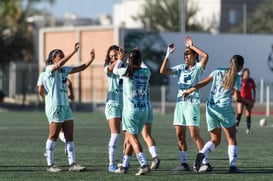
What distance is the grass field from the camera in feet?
50.4

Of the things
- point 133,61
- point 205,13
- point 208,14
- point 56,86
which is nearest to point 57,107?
point 56,86

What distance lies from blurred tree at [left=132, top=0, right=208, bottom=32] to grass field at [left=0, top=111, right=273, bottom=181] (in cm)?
6182

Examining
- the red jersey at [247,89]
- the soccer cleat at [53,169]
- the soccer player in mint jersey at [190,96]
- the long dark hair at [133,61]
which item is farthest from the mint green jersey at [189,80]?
the red jersey at [247,89]

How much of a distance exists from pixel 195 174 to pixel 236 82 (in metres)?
1.70

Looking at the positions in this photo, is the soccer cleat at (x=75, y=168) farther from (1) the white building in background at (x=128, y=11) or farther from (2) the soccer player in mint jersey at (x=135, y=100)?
(1) the white building in background at (x=128, y=11)

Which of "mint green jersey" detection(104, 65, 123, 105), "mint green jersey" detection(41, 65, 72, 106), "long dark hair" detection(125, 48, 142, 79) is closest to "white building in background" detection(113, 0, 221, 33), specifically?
"mint green jersey" detection(104, 65, 123, 105)

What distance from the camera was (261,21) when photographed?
92.9 meters

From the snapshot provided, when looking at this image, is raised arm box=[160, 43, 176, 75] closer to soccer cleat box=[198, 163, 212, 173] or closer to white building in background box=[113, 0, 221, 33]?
soccer cleat box=[198, 163, 212, 173]

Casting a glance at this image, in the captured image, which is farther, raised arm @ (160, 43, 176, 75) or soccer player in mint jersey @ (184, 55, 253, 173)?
raised arm @ (160, 43, 176, 75)

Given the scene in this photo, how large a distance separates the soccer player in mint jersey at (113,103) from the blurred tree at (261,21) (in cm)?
7576

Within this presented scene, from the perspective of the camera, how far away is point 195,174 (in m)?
15.7

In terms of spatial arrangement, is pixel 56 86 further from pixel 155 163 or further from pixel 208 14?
pixel 208 14

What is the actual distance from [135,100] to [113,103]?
1.05m

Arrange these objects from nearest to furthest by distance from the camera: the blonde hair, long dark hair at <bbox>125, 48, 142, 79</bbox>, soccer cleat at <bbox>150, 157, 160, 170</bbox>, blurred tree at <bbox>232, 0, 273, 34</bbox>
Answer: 1. long dark hair at <bbox>125, 48, 142, 79</bbox>
2. the blonde hair
3. soccer cleat at <bbox>150, 157, 160, 170</bbox>
4. blurred tree at <bbox>232, 0, 273, 34</bbox>
